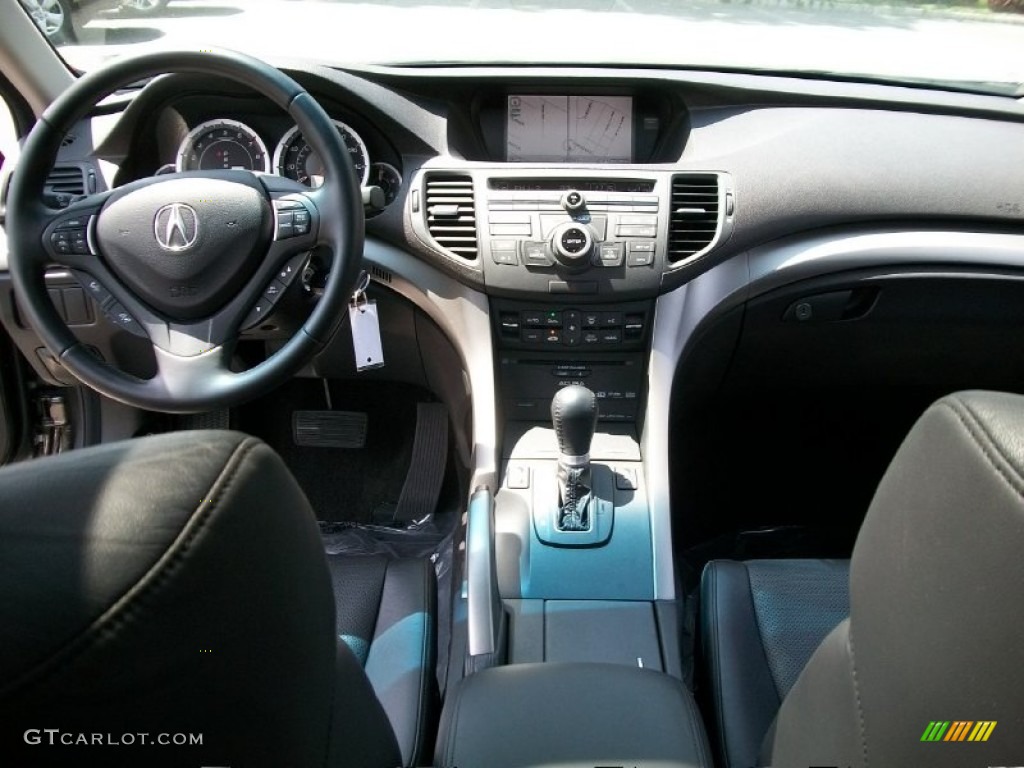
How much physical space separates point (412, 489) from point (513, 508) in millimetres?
730

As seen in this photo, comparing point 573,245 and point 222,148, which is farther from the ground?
point 222,148

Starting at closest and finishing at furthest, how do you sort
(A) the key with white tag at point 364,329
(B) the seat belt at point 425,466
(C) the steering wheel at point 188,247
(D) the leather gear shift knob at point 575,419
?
1. (C) the steering wheel at point 188,247
2. (D) the leather gear shift knob at point 575,419
3. (A) the key with white tag at point 364,329
4. (B) the seat belt at point 425,466

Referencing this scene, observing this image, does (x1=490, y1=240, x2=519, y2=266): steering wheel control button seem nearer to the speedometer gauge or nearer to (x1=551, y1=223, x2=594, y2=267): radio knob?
(x1=551, y1=223, x2=594, y2=267): radio knob

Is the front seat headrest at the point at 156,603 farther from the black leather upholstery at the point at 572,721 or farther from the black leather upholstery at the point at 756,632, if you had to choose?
the black leather upholstery at the point at 756,632

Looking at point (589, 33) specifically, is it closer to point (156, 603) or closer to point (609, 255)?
point (609, 255)

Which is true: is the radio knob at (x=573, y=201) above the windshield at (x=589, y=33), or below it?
below

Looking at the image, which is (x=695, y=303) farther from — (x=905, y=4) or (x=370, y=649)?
(x=905, y=4)

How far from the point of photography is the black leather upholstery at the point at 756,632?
1227 mm

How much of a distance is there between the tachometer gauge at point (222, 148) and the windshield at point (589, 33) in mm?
175

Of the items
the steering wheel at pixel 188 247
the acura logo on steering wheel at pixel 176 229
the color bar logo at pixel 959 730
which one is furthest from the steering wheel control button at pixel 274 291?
the color bar logo at pixel 959 730

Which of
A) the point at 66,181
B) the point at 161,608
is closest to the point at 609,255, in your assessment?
the point at 66,181

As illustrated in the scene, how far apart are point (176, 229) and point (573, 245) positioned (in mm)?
754

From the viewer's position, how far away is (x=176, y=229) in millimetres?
1490

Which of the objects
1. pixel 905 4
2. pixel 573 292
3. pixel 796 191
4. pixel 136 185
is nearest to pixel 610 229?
pixel 573 292
